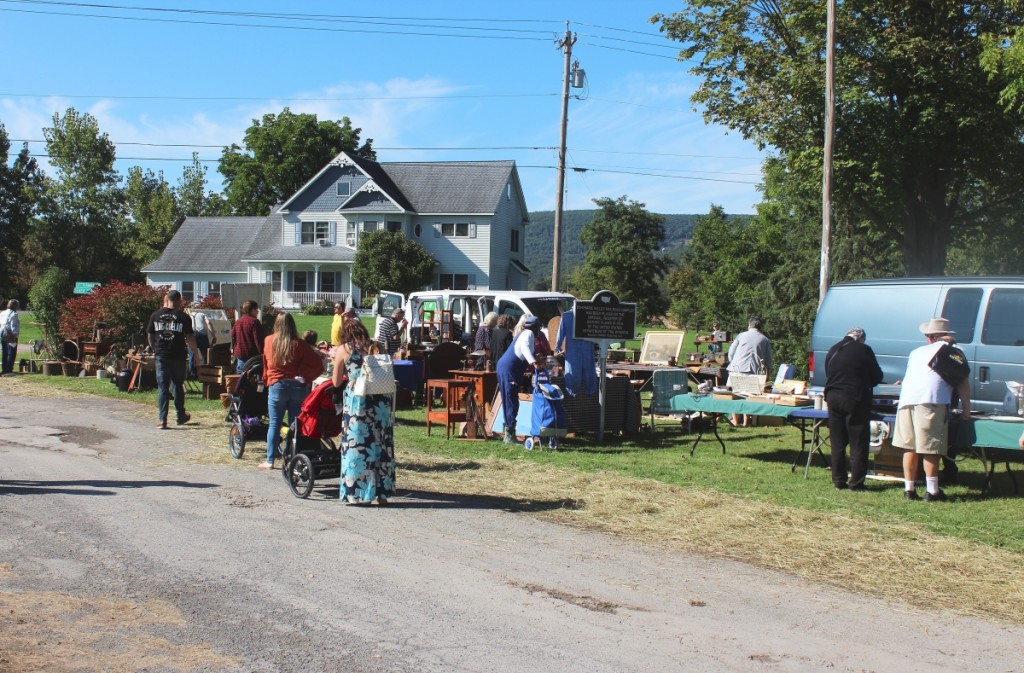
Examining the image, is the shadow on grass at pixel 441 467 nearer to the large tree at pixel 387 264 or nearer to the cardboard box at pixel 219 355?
the cardboard box at pixel 219 355

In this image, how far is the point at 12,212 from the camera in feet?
232

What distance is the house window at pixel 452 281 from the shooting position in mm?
55562

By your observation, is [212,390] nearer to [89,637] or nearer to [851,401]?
[851,401]

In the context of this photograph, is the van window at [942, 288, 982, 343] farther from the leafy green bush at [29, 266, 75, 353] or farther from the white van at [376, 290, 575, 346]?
the leafy green bush at [29, 266, 75, 353]

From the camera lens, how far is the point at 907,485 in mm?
9789

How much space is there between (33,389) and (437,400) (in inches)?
327

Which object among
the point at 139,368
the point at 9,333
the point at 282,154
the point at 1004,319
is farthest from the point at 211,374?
the point at 282,154

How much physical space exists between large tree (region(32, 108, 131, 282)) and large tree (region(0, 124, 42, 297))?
2.29 metres

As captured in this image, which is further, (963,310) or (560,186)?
(560,186)

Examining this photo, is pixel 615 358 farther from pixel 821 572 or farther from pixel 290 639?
pixel 290 639

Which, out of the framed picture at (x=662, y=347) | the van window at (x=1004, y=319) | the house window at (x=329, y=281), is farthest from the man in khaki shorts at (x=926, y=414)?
the house window at (x=329, y=281)

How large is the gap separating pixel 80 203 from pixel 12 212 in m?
5.56

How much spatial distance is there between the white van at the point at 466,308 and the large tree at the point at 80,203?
5883 centimetres

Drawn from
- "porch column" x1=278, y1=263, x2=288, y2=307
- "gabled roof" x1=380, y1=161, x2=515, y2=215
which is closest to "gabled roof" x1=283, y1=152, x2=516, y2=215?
"gabled roof" x1=380, y1=161, x2=515, y2=215
